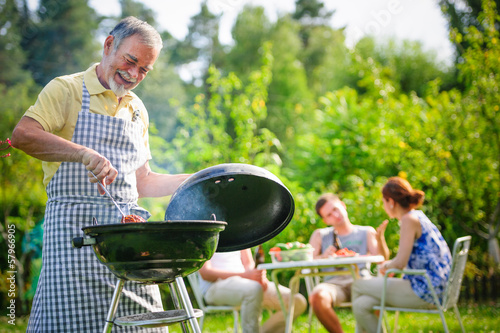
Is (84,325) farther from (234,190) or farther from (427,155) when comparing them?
(427,155)

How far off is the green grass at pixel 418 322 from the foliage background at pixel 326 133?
882 mm

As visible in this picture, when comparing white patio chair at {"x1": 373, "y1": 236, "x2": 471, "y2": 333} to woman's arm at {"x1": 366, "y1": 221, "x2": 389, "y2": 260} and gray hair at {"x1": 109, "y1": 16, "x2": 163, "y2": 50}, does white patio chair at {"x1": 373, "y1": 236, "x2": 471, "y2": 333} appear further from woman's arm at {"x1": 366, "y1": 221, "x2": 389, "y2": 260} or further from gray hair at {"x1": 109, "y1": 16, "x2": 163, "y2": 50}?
gray hair at {"x1": 109, "y1": 16, "x2": 163, "y2": 50}

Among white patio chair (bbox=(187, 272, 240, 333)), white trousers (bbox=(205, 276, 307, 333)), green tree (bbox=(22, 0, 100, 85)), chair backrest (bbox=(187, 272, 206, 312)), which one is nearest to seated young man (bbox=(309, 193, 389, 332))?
white trousers (bbox=(205, 276, 307, 333))

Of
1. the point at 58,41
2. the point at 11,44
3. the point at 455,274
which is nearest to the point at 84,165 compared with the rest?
the point at 455,274

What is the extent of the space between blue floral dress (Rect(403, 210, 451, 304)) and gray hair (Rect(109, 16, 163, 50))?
2.63 m

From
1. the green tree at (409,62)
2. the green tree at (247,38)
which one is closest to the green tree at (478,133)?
the green tree at (409,62)

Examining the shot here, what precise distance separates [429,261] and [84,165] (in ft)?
9.09

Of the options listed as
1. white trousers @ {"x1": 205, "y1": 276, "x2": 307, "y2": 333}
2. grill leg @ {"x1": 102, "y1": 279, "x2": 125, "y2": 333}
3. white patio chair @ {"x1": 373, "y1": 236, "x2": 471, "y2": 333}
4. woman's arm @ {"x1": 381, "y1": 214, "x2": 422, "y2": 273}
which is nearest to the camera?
grill leg @ {"x1": 102, "y1": 279, "x2": 125, "y2": 333}

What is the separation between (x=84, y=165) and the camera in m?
1.88

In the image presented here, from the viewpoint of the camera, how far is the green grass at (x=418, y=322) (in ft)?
16.6

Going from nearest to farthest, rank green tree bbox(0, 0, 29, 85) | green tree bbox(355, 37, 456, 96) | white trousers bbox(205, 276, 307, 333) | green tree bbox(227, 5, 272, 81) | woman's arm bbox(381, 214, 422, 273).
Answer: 1. woman's arm bbox(381, 214, 422, 273)
2. white trousers bbox(205, 276, 307, 333)
3. green tree bbox(0, 0, 29, 85)
4. green tree bbox(355, 37, 456, 96)
5. green tree bbox(227, 5, 272, 81)

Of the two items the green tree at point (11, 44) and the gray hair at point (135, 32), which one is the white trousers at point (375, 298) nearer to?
the gray hair at point (135, 32)

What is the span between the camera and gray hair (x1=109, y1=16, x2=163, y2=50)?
6.49 ft

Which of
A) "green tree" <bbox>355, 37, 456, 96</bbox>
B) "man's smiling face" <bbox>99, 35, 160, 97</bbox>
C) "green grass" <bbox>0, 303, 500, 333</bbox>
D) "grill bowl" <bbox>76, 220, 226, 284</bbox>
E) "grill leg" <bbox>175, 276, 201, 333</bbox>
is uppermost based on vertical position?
"green tree" <bbox>355, 37, 456, 96</bbox>
